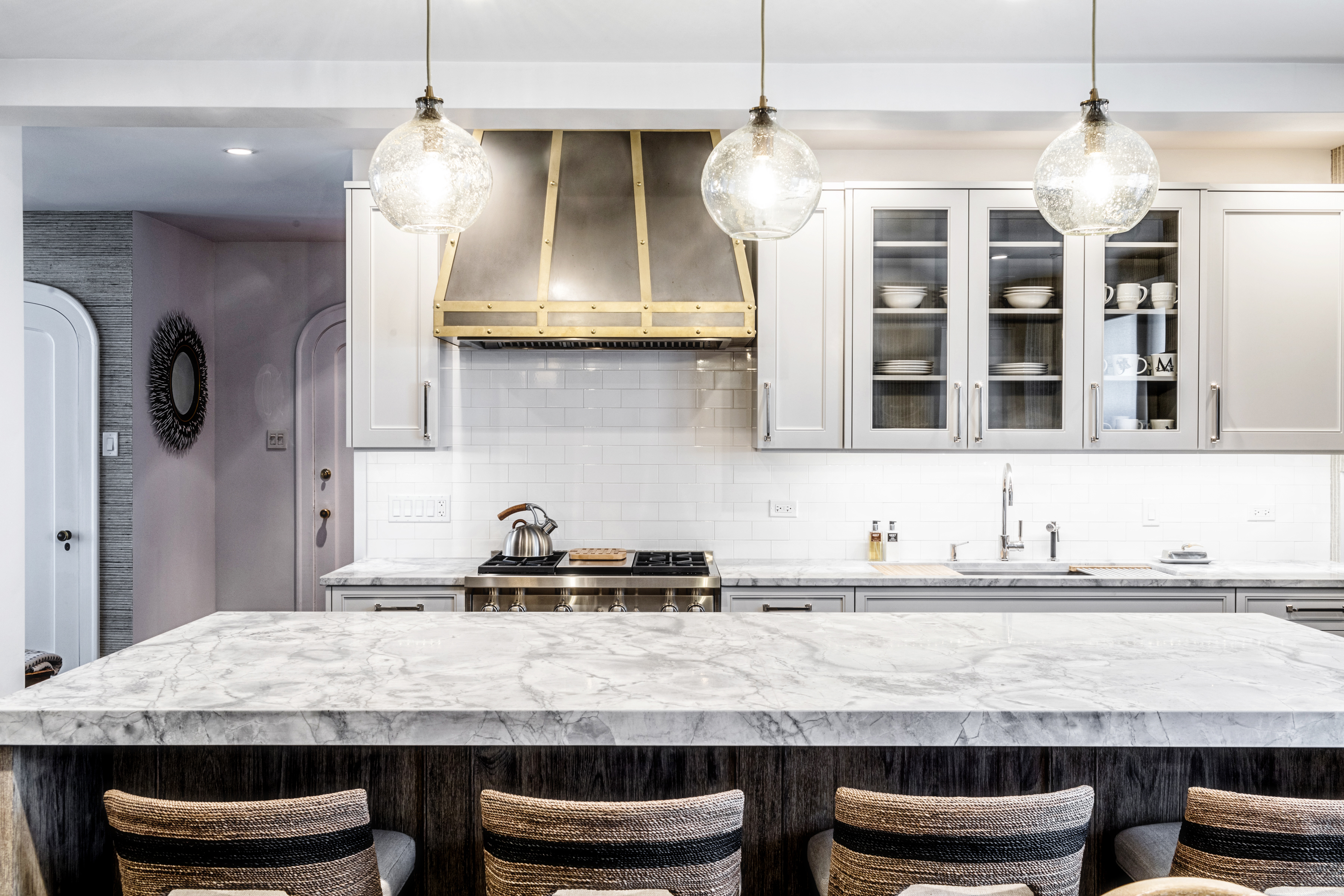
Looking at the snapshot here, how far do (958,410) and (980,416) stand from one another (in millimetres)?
91

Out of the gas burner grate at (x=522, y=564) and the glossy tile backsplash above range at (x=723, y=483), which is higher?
the glossy tile backsplash above range at (x=723, y=483)

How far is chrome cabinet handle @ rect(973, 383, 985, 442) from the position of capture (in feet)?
11.8

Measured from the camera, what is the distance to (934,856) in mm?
1278

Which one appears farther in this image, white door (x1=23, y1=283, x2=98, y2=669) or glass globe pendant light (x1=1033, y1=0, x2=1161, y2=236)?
white door (x1=23, y1=283, x2=98, y2=669)

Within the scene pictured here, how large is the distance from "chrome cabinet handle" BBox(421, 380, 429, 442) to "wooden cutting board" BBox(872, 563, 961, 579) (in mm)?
1918

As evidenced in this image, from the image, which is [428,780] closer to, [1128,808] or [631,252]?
[1128,808]

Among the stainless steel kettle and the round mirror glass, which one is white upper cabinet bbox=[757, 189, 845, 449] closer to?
the stainless steel kettle

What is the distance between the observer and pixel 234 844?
1.28 metres

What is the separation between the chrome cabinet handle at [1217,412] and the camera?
3.59 m

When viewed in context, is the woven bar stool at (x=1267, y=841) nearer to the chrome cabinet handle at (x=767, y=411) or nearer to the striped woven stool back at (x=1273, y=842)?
the striped woven stool back at (x=1273, y=842)

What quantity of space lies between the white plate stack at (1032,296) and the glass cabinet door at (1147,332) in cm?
16

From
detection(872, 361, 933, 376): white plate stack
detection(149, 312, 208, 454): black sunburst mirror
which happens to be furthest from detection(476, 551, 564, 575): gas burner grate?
detection(149, 312, 208, 454): black sunburst mirror

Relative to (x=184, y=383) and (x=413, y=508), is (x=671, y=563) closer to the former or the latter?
(x=413, y=508)

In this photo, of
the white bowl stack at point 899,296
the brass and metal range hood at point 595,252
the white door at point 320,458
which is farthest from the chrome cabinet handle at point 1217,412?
the white door at point 320,458
